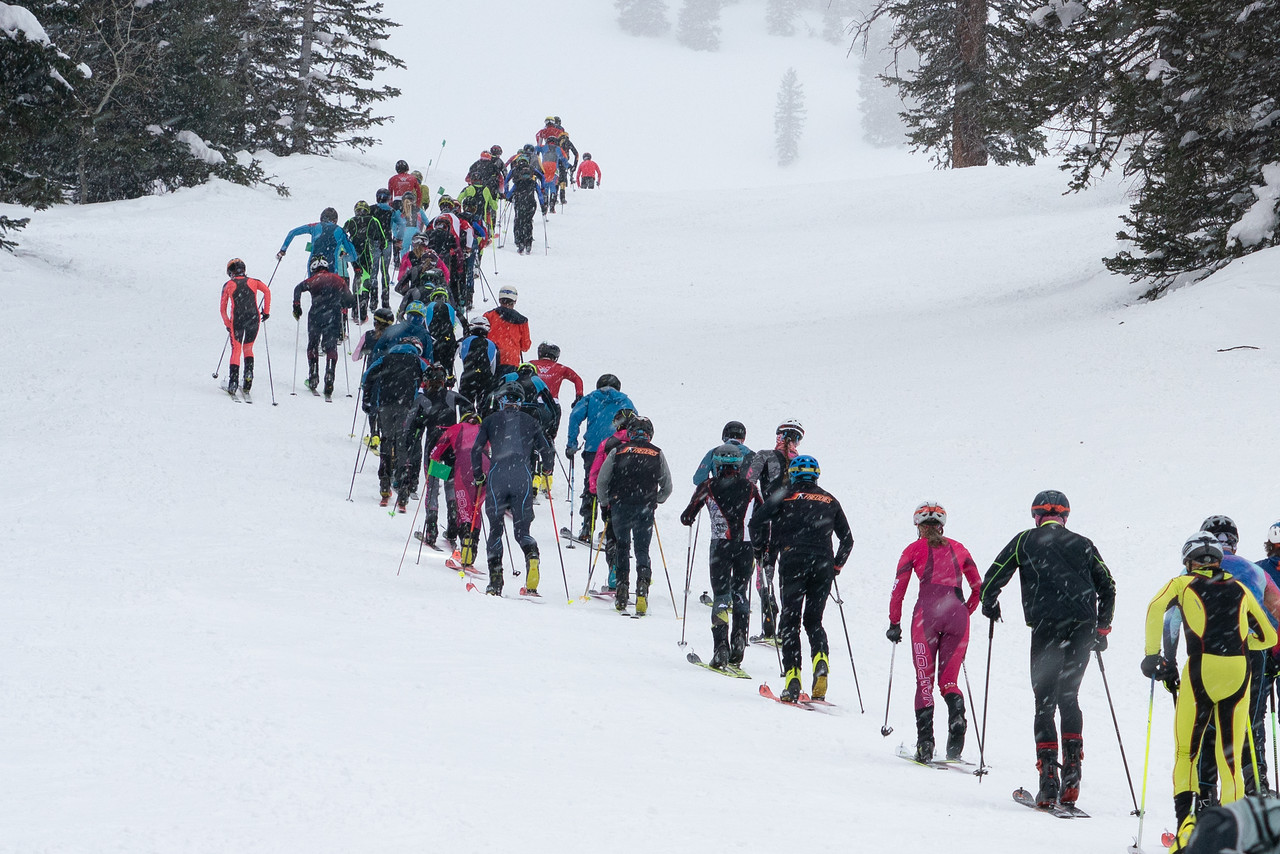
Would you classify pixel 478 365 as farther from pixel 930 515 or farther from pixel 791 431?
pixel 930 515

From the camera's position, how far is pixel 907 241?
25.9 m

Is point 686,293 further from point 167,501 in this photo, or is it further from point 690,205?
point 167,501

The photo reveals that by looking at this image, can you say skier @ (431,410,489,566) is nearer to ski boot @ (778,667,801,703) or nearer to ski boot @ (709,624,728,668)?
ski boot @ (709,624,728,668)

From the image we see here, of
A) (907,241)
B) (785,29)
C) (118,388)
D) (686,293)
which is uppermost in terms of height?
(785,29)

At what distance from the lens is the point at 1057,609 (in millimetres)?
6777

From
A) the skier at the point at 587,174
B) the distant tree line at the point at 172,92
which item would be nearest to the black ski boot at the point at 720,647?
the distant tree line at the point at 172,92

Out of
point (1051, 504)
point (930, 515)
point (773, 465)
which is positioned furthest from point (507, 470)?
point (1051, 504)

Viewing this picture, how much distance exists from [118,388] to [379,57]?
2233cm

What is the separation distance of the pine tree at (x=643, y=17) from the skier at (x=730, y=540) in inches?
4247

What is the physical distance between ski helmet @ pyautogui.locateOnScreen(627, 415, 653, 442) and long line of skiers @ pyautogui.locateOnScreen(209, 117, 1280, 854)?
0.06ft

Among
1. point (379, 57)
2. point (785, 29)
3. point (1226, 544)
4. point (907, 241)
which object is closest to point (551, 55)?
point (785, 29)

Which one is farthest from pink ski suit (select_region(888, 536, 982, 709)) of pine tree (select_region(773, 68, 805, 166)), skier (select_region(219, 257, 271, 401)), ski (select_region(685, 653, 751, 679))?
pine tree (select_region(773, 68, 805, 166))

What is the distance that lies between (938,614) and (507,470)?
4.36 metres

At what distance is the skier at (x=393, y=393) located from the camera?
12406 mm
